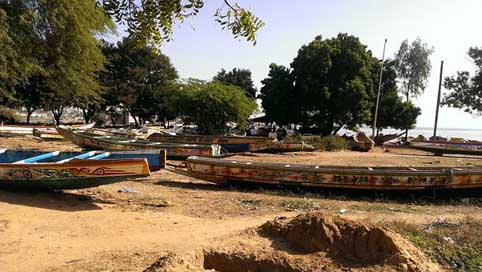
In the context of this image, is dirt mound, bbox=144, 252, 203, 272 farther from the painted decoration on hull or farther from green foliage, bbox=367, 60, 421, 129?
green foliage, bbox=367, 60, 421, 129

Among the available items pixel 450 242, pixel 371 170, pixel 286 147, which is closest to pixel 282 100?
pixel 286 147

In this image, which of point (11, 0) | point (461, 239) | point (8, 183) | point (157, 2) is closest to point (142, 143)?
point (11, 0)

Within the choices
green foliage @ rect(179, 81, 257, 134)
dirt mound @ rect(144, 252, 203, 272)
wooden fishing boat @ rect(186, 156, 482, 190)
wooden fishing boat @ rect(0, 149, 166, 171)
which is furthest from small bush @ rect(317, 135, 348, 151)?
dirt mound @ rect(144, 252, 203, 272)

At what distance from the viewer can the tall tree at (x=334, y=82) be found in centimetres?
3503

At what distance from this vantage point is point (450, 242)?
20.6 ft

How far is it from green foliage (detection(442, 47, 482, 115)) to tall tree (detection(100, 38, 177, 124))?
26877 mm

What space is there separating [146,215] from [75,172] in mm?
2065

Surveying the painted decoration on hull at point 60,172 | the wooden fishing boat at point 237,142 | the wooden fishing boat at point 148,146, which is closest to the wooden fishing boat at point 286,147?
the wooden fishing boat at point 237,142

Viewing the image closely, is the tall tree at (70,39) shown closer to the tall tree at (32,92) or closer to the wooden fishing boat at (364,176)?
the wooden fishing boat at (364,176)

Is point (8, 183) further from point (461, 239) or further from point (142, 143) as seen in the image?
point (142, 143)

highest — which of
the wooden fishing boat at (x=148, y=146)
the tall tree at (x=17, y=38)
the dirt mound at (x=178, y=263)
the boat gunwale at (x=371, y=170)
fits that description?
the tall tree at (x=17, y=38)

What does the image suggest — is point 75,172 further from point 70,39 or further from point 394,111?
point 394,111

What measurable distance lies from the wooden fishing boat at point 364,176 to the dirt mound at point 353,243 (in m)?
5.65

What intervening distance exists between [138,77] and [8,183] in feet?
129
